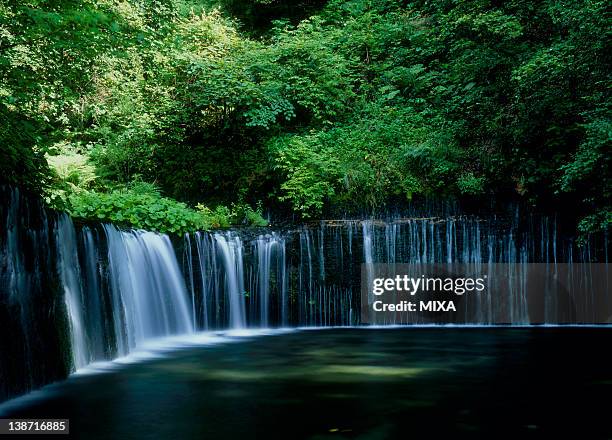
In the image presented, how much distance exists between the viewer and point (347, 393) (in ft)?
23.0

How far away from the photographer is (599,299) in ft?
44.8

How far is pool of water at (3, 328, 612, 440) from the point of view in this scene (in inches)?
223

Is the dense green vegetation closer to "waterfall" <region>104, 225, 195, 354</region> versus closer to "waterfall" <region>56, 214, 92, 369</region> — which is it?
"waterfall" <region>104, 225, 195, 354</region>

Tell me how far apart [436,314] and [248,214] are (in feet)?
15.7

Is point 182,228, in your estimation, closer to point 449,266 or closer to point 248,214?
point 248,214

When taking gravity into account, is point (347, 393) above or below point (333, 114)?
below

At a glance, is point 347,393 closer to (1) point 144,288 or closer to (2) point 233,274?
(1) point 144,288

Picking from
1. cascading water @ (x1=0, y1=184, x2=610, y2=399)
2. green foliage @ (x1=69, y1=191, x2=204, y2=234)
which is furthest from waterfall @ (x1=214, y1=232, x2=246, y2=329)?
green foliage @ (x1=69, y1=191, x2=204, y2=234)

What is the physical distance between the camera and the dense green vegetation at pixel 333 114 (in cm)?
1203

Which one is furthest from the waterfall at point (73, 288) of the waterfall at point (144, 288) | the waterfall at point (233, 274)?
the waterfall at point (233, 274)

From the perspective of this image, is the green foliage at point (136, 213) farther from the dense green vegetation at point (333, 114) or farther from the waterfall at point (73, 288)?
the waterfall at point (73, 288)

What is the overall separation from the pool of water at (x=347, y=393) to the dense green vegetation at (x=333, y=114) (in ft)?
12.2

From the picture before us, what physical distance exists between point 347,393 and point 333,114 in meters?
10.5

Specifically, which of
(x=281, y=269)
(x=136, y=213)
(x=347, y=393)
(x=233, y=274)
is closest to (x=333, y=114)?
(x=281, y=269)
